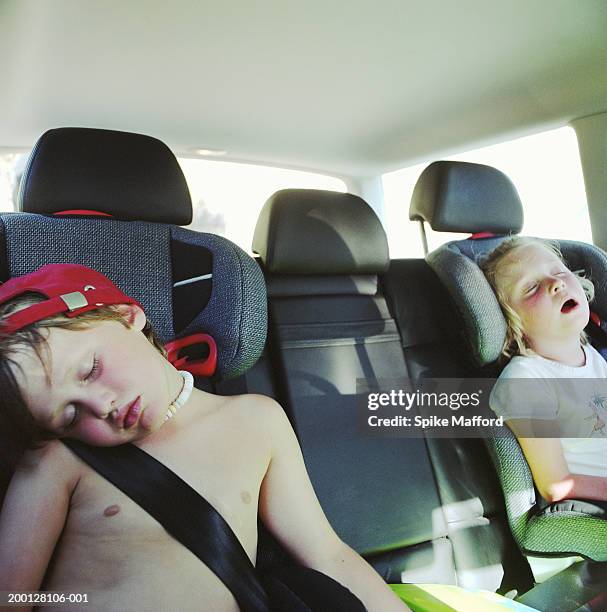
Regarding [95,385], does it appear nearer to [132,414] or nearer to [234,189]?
[132,414]

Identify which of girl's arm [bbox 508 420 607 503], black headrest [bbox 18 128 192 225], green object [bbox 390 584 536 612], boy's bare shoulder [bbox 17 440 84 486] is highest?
black headrest [bbox 18 128 192 225]

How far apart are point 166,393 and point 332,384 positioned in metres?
0.56

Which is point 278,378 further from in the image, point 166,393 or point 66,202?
point 66,202

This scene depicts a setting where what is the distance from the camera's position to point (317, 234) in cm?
138

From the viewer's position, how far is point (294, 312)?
1398mm

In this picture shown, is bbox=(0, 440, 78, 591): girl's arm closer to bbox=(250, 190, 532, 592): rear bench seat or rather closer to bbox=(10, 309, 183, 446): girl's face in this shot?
bbox=(10, 309, 183, 446): girl's face

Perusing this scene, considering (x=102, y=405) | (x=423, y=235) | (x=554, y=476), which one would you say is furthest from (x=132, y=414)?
(x=423, y=235)

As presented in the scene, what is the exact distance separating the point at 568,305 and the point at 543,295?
73 millimetres

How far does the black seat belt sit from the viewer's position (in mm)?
776

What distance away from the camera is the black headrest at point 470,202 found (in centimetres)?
154

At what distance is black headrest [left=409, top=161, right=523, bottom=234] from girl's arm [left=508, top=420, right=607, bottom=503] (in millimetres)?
592

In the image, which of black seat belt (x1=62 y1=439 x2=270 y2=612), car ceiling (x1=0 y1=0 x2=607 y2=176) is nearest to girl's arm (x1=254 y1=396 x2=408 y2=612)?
black seat belt (x1=62 y1=439 x2=270 y2=612)

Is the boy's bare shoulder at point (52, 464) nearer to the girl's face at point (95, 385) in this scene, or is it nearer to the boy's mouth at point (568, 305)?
the girl's face at point (95, 385)

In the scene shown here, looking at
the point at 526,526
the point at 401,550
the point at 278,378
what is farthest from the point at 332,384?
the point at 526,526
